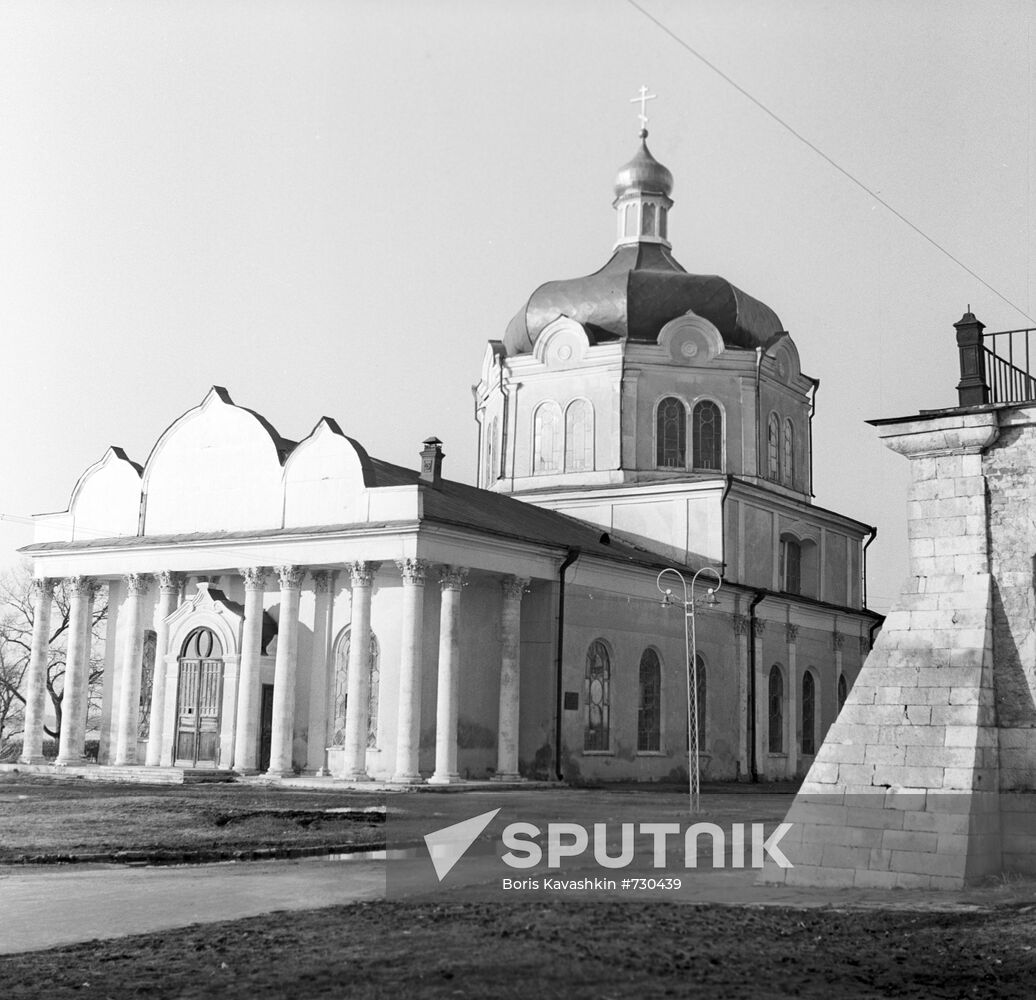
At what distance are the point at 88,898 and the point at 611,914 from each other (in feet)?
15.0

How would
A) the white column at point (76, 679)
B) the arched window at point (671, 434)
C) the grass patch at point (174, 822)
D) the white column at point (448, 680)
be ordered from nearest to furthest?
the grass patch at point (174, 822)
the white column at point (448, 680)
the white column at point (76, 679)
the arched window at point (671, 434)

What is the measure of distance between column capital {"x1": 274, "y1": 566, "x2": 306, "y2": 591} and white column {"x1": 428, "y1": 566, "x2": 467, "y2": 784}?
3.37 meters

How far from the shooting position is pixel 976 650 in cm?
1350

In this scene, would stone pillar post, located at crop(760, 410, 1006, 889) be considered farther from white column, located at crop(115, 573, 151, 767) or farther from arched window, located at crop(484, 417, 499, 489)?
arched window, located at crop(484, 417, 499, 489)

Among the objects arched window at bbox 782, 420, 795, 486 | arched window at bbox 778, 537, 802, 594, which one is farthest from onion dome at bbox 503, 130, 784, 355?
arched window at bbox 778, 537, 802, 594

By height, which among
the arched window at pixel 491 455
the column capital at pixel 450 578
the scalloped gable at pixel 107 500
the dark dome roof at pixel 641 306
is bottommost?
the column capital at pixel 450 578

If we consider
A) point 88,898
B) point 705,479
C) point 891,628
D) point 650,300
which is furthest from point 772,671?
point 88,898

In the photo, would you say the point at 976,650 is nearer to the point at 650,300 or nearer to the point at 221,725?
the point at 221,725

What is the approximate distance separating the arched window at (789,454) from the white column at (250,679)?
17.0 m

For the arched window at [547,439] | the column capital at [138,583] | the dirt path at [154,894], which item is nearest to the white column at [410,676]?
the column capital at [138,583]

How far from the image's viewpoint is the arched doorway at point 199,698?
106 feet

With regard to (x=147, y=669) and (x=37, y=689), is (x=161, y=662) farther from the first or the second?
(x=147, y=669)

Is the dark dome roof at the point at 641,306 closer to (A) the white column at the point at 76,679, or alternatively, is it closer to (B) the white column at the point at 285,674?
(B) the white column at the point at 285,674

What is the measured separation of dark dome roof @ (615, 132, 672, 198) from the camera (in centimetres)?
4294
